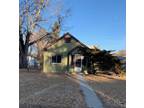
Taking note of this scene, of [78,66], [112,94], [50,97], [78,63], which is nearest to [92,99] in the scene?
[50,97]

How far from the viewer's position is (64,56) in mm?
16125

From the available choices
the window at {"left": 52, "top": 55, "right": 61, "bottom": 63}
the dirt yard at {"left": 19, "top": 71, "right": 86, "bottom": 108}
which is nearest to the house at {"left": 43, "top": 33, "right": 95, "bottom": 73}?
the window at {"left": 52, "top": 55, "right": 61, "bottom": 63}

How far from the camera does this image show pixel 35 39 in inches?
765

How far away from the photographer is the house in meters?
15.8

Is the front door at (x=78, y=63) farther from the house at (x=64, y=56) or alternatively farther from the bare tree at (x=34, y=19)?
the bare tree at (x=34, y=19)

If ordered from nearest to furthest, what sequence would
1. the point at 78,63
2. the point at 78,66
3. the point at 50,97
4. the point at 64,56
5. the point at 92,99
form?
the point at 92,99
the point at 50,97
the point at 78,66
the point at 78,63
the point at 64,56

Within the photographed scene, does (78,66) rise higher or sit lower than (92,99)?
higher

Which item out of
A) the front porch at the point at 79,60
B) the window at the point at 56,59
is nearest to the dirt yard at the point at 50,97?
the front porch at the point at 79,60

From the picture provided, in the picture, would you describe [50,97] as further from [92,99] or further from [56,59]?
[56,59]

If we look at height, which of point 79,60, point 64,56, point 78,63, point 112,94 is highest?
point 64,56

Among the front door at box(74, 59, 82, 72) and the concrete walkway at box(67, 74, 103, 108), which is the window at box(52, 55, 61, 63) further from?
the concrete walkway at box(67, 74, 103, 108)
